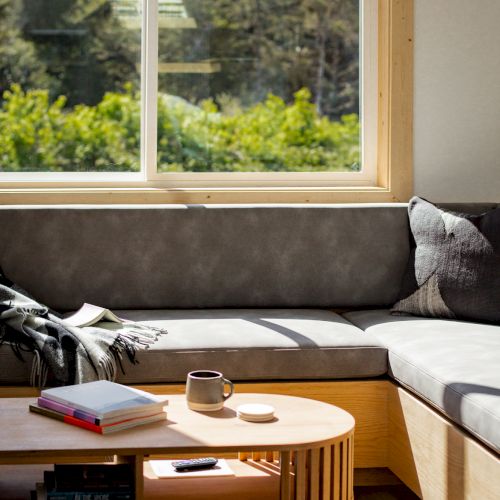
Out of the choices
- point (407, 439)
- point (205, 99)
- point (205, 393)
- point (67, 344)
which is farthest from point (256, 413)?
point (205, 99)

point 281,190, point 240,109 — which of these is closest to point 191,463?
point 281,190

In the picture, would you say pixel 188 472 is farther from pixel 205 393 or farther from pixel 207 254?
pixel 207 254

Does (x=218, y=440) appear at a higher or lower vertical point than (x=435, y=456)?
higher

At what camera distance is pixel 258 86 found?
4.03 m

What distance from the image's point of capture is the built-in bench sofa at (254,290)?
2795 millimetres

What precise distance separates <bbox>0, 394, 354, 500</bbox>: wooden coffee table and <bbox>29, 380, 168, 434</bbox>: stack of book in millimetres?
20

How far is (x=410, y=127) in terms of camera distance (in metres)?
3.94

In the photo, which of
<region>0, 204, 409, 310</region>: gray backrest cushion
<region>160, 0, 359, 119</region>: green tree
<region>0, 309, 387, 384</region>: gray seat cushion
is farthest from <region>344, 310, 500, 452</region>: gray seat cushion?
<region>160, 0, 359, 119</region>: green tree

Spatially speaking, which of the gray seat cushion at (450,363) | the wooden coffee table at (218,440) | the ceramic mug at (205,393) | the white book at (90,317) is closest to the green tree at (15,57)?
the white book at (90,317)

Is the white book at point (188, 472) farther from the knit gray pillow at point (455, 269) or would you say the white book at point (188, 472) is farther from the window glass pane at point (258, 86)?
the window glass pane at point (258, 86)

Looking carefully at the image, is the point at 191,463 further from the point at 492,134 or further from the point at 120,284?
the point at 492,134

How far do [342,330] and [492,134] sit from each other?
151 centimetres

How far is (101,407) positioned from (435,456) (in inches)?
38.6

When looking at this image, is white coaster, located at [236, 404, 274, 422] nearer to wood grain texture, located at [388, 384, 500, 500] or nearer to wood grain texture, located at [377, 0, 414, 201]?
wood grain texture, located at [388, 384, 500, 500]
